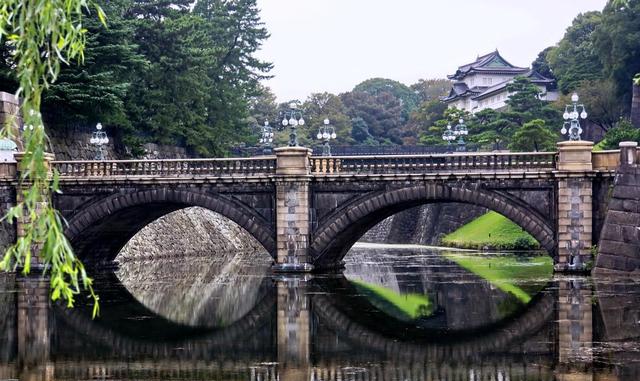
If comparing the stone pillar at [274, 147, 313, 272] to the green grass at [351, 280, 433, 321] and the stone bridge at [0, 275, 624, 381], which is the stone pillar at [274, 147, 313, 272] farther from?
the stone bridge at [0, 275, 624, 381]

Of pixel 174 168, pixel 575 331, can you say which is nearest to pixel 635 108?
pixel 174 168

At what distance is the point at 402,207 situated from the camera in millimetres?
46094

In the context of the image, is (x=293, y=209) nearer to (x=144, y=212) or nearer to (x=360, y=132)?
(x=144, y=212)

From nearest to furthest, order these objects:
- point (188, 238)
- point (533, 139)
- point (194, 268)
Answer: point (194, 268), point (188, 238), point (533, 139)

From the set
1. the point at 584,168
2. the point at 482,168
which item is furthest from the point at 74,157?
the point at 584,168

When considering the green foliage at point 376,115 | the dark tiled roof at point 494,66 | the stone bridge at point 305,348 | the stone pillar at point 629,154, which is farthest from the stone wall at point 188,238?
the green foliage at point 376,115

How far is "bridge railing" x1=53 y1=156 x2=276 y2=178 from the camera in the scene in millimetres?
45562

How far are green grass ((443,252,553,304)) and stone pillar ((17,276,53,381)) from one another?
14.8 m

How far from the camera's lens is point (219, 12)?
8044 cm

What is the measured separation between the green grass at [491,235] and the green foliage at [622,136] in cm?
715

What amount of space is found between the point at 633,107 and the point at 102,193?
126ft

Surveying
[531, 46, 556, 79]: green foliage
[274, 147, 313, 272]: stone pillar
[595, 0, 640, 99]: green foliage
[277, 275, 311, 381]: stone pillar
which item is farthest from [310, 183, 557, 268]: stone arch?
[531, 46, 556, 79]: green foliage

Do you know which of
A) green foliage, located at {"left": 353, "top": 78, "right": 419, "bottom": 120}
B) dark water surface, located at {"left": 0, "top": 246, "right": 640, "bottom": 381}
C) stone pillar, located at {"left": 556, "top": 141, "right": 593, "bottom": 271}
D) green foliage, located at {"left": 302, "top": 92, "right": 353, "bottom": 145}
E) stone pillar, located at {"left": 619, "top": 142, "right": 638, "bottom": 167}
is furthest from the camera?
green foliage, located at {"left": 353, "top": 78, "right": 419, "bottom": 120}

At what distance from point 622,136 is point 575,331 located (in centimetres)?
3860
